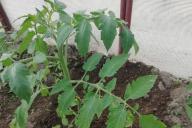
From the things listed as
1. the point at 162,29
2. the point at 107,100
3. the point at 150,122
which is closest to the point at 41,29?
the point at 107,100

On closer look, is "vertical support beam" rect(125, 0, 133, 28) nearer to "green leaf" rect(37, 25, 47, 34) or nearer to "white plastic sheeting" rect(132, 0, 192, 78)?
"white plastic sheeting" rect(132, 0, 192, 78)

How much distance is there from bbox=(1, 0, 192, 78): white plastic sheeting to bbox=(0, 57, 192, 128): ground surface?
0.20ft

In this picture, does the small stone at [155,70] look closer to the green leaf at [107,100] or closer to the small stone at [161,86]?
the small stone at [161,86]

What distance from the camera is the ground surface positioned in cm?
151

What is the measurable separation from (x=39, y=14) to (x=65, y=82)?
23 centimetres

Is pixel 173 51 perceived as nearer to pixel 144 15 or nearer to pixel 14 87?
pixel 144 15

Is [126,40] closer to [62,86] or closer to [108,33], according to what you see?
→ [108,33]

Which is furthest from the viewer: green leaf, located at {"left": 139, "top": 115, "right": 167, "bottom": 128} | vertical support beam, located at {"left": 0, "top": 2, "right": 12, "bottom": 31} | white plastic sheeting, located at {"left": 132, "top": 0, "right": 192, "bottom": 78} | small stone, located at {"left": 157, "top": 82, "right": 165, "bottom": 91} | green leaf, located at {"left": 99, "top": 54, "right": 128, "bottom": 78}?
vertical support beam, located at {"left": 0, "top": 2, "right": 12, "bottom": 31}

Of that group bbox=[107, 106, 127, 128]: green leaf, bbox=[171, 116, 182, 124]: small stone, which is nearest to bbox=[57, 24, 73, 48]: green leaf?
bbox=[107, 106, 127, 128]: green leaf

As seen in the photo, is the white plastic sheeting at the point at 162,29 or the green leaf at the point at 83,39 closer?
the green leaf at the point at 83,39

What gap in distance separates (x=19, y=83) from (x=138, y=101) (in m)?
0.80

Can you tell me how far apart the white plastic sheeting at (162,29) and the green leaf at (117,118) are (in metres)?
0.68

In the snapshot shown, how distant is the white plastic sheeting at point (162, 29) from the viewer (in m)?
1.47

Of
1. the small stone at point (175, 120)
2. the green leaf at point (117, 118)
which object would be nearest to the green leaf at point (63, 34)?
the green leaf at point (117, 118)
